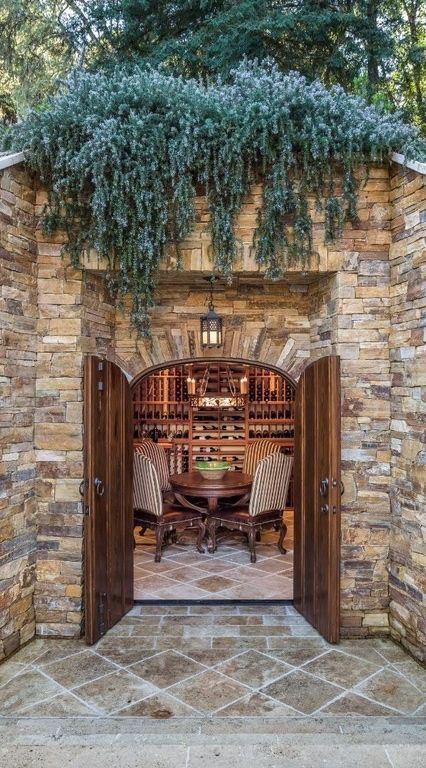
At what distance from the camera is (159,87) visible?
3400mm

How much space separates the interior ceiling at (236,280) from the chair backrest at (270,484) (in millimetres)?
1831

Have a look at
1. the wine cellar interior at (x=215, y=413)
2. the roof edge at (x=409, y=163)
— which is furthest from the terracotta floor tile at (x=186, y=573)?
the roof edge at (x=409, y=163)

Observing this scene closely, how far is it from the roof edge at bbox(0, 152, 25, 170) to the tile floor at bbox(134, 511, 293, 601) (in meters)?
3.34

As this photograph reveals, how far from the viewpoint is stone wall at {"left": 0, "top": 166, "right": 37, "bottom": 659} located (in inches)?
135

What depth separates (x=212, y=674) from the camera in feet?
10.5

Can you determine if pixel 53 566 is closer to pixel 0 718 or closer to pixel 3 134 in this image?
pixel 0 718

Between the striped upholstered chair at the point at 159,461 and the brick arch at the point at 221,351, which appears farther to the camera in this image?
the striped upholstered chair at the point at 159,461

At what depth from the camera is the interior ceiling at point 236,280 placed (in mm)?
3910

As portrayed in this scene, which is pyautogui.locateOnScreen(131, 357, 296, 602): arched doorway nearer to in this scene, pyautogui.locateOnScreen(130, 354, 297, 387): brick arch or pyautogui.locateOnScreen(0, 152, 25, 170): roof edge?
pyautogui.locateOnScreen(130, 354, 297, 387): brick arch

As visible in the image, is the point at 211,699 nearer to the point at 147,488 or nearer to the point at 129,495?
the point at 129,495

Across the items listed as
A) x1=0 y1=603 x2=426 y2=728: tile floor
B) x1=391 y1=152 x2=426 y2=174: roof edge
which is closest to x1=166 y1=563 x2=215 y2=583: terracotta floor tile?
x1=0 y1=603 x2=426 y2=728: tile floor

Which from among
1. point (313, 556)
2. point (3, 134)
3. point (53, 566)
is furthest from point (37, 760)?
point (3, 134)

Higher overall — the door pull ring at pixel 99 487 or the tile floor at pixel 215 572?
the door pull ring at pixel 99 487

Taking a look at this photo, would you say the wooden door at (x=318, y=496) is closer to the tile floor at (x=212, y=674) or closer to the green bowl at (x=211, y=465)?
the tile floor at (x=212, y=674)
